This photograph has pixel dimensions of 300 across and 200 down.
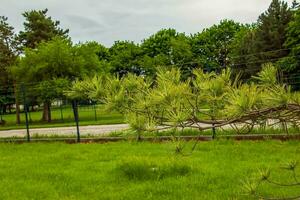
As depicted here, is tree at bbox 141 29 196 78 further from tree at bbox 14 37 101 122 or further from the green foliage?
the green foliage

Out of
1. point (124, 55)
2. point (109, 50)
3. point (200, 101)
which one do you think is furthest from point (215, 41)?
point (200, 101)

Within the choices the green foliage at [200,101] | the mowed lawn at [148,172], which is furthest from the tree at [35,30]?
the green foliage at [200,101]

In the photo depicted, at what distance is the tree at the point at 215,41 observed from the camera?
2121 inches

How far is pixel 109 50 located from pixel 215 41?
13.5m

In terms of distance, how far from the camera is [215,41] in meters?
55.8

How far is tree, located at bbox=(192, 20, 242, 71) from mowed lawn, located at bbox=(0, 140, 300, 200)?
43.4 m

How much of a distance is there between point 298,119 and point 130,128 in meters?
0.91

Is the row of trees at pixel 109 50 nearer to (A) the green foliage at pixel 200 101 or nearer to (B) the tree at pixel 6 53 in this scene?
(B) the tree at pixel 6 53

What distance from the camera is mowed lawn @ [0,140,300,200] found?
6.07 m

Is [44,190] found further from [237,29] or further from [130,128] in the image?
[237,29]

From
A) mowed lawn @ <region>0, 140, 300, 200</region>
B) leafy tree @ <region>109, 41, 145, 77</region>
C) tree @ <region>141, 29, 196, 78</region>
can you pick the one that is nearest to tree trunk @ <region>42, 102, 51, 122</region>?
tree @ <region>141, 29, 196, 78</region>

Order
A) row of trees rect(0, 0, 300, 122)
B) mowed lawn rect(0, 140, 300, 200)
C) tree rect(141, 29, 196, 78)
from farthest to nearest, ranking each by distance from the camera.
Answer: tree rect(141, 29, 196, 78) → row of trees rect(0, 0, 300, 122) → mowed lawn rect(0, 140, 300, 200)

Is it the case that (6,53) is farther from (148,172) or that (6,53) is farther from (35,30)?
(148,172)

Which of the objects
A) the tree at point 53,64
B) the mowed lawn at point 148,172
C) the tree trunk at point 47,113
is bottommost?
the tree trunk at point 47,113
